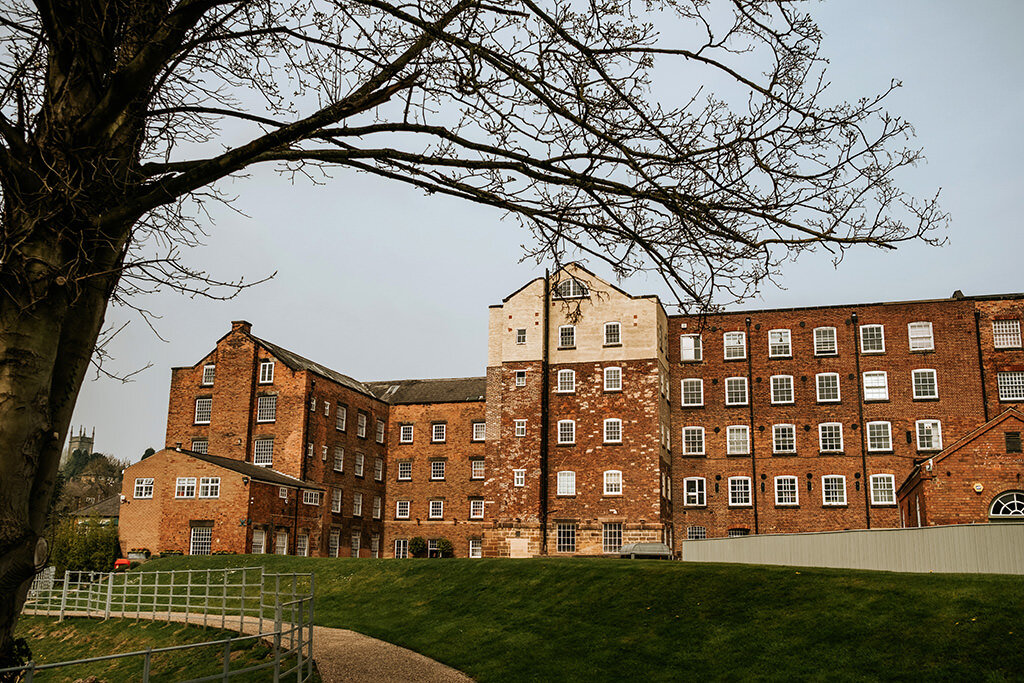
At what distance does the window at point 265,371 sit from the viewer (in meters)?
50.3

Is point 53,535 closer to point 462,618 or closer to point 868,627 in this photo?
point 462,618

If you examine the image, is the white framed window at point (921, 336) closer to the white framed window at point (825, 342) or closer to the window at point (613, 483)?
the white framed window at point (825, 342)

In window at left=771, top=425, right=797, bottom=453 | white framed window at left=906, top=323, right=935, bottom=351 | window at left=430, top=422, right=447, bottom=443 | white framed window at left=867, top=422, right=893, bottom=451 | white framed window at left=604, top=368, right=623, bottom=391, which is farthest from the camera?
window at left=430, top=422, right=447, bottom=443

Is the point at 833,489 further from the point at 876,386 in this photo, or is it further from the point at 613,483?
the point at 613,483

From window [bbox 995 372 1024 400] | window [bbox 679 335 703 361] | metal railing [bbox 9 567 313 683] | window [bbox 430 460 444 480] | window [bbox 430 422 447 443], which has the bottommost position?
metal railing [bbox 9 567 313 683]

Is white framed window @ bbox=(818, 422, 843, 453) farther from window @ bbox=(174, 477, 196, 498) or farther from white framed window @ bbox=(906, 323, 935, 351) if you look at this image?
window @ bbox=(174, 477, 196, 498)

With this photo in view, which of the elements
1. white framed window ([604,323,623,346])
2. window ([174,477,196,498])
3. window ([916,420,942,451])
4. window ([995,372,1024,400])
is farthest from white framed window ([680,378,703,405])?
window ([174,477,196,498])

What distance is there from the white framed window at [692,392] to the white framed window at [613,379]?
14.9ft

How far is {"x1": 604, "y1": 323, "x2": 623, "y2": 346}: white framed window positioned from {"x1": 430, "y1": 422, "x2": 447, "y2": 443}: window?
16.6 meters

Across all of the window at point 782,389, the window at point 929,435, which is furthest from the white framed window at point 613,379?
the window at point 929,435

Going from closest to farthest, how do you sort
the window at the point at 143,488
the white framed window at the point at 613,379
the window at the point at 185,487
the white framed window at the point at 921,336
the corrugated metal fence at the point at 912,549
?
the corrugated metal fence at the point at 912,549, the window at the point at 185,487, the window at the point at 143,488, the white framed window at the point at 921,336, the white framed window at the point at 613,379

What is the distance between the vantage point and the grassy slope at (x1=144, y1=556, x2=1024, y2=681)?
635 inches

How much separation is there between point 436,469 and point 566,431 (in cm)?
1502

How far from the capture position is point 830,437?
45469 millimetres
